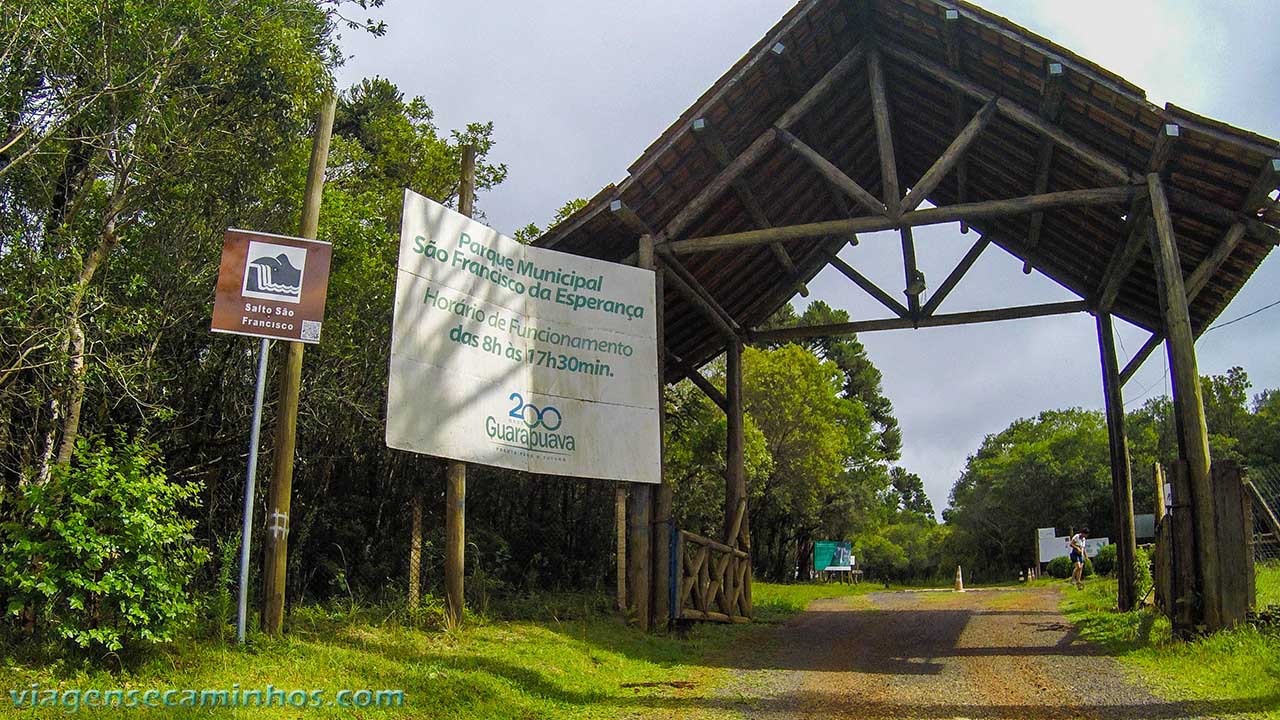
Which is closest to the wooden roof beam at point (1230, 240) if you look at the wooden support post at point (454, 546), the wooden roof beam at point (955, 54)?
the wooden roof beam at point (955, 54)

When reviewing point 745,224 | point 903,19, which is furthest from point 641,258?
point 903,19

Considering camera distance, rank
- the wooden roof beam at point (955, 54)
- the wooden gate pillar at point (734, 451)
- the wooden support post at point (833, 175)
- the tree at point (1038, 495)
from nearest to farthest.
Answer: the wooden roof beam at point (955, 54) < the wooden support post at point (833, 175) < the wooden gate pillar at point (734, 451) < the tree at point (1038, 495)

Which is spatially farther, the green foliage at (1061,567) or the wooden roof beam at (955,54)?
the green foliage at (1061,567)

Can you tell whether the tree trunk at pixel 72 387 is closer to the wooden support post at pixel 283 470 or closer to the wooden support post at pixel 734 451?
the wooden support post at pixel 283 470

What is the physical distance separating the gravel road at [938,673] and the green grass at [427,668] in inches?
28.5

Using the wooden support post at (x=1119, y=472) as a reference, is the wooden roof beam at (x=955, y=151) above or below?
above

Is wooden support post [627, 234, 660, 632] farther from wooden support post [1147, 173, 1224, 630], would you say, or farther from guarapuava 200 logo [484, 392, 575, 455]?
wooden support post [1147, 173, 1224, 630]

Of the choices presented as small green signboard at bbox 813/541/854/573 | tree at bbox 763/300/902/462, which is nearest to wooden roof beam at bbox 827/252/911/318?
small green signboard at bbox 813/541/854/573

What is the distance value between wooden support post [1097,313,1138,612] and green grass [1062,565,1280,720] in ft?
5.54

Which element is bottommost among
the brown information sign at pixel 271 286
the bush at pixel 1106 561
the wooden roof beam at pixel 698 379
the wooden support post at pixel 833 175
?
the bush at pixel 1106 561

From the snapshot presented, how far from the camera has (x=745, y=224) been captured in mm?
15391

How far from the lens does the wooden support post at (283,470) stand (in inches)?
327

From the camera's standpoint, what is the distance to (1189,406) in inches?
399

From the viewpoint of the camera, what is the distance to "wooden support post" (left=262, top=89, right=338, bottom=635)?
8.30 m
